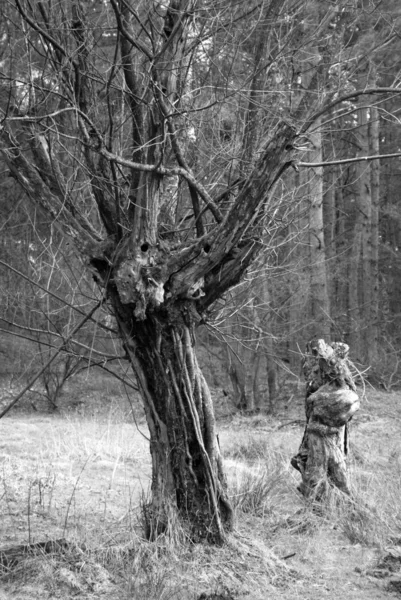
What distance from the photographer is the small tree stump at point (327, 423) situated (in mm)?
6051

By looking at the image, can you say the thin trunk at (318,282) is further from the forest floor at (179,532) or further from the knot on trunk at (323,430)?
the knot on trunk at (323,430)

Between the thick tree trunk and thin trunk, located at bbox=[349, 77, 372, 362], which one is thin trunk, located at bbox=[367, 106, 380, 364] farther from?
the thick tree trunk

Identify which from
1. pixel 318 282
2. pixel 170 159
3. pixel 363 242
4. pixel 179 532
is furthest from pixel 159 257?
pixel 363 242

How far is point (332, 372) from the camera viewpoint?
6223mm

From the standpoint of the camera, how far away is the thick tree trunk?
14.1 ft

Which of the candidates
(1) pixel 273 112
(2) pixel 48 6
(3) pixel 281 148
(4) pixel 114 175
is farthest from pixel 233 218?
(2) pixel 48 6

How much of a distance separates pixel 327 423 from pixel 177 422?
2227mm

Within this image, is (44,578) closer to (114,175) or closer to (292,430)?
(114,175)

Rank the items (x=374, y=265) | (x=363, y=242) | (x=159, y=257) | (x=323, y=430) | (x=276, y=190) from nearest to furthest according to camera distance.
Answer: (x=159, y=257)
(x=323, y=430)
(x=276, y=190)
(x=374, y=265)
(x=363, y=242)

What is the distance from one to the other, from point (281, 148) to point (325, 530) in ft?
10.0

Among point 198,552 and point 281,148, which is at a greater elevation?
point 281,148

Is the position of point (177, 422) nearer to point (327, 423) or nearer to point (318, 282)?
point (327, 423)

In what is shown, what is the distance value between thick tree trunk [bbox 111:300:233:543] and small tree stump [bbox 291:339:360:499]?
1.84m

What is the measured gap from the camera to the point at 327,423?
20.1 ft
